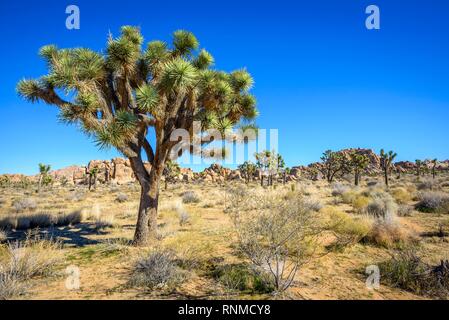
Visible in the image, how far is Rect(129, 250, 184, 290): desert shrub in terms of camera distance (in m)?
4.66

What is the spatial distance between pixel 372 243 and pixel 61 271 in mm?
7467

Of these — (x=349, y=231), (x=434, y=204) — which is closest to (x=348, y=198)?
(x=434, y=204)

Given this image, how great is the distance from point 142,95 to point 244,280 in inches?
186

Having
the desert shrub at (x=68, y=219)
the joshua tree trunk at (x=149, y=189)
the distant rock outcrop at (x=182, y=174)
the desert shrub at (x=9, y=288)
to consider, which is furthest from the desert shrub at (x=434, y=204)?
the distant rock outcrop at (x=182, y=174)

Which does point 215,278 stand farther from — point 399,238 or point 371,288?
point 399,238

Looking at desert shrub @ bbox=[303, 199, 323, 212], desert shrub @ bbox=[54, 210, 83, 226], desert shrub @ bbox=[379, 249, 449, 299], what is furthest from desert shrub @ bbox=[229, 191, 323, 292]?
desert shrub @ bbox=[54, 210, 83, 226]

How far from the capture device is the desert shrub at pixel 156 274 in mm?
4664

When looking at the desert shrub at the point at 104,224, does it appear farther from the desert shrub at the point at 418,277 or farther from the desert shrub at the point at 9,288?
the desert shrub at the point at 418,277

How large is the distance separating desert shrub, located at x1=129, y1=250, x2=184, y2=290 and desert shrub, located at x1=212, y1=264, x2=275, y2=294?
75 cm

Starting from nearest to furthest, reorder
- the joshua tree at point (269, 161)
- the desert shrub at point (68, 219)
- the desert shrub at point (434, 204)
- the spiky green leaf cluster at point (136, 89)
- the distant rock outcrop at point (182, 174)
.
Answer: the spiky green leaf cluster at point (136, 89) < the desert shrub at point (68, 219) < the desert shrub at point (434, 204) < the joshua tree at point (269, 161) < the distant rock outcrop at point (182, 174)

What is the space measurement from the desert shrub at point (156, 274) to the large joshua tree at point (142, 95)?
2255 millimetres
